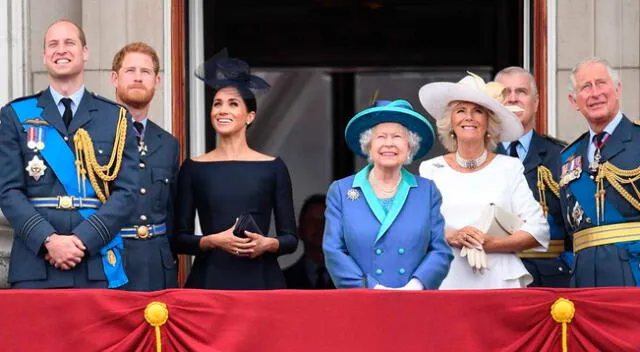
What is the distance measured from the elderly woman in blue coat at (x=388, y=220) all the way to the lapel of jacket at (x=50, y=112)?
4.01ft

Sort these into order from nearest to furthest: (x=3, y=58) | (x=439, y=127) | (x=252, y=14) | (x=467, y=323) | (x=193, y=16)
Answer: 1. (x=467, y=323)
2. (x=439, y=127)
3. (x=3, y=58)
4. (x=193, y=16)
5. (x=252, y=14)

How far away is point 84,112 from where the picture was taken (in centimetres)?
719

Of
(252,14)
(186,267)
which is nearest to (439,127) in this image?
(186,267)

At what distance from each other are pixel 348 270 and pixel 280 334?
0.61 m

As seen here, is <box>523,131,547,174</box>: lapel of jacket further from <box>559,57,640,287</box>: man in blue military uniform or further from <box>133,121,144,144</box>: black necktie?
<box>133,121,144,144</box>: black necktie

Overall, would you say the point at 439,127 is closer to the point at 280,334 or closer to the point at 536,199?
the point at 536,199

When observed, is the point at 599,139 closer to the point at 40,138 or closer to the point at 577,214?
the point at 577,214

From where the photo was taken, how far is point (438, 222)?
23.3 ft

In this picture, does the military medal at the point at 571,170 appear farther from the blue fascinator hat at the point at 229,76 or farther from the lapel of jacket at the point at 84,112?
the lapel of jacket at the point at 84,112

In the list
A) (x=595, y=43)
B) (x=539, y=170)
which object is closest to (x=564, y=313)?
(x=539, y=170)

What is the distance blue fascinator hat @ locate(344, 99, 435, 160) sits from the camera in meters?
7.15

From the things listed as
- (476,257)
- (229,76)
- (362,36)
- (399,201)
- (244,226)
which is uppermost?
(362,36)

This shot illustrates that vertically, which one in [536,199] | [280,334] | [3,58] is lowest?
[280,334]

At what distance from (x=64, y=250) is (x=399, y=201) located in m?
1.46
